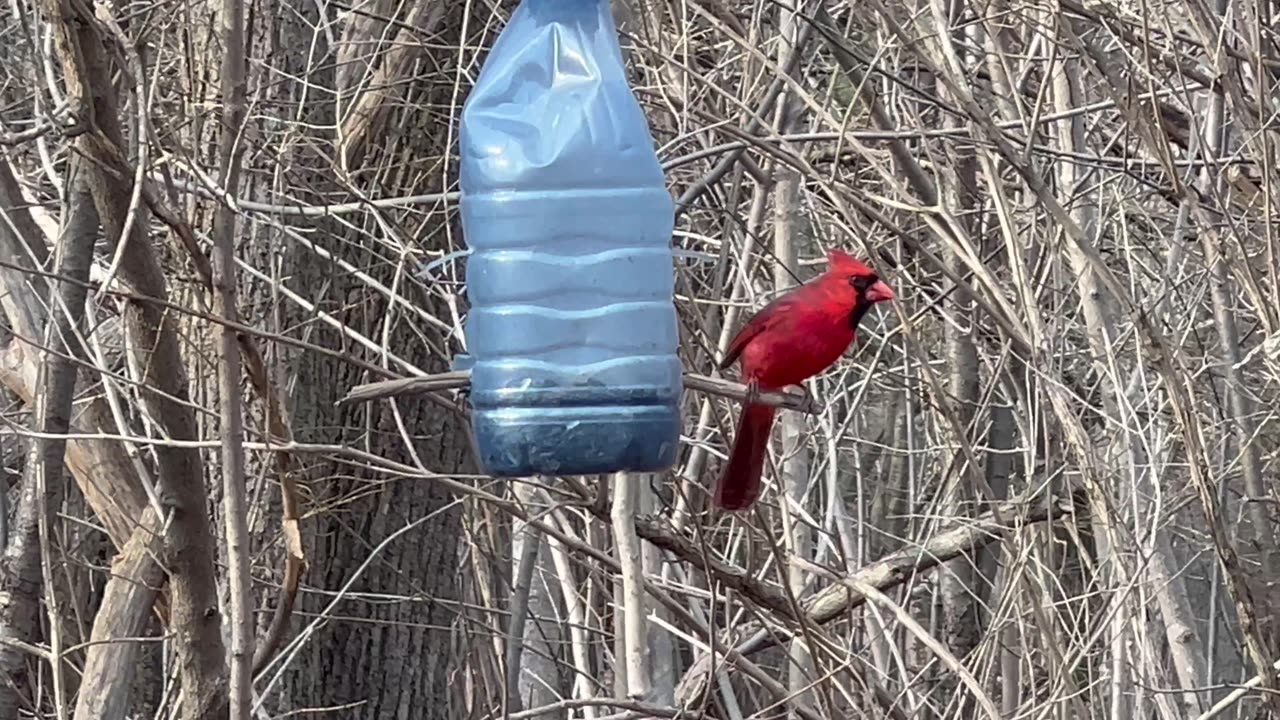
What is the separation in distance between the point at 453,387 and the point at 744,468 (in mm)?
1051

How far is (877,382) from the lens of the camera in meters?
7.30

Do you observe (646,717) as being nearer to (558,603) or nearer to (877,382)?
(877,382)

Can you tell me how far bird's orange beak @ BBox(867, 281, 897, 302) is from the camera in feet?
11.8

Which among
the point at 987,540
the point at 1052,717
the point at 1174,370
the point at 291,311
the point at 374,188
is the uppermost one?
the point at 374,188

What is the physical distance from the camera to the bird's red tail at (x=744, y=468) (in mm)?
3578

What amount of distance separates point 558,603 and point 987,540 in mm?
2851

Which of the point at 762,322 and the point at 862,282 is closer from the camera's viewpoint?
the point at 862,282

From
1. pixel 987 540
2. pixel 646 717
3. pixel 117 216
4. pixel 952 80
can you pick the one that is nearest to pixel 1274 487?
pixel 987 540

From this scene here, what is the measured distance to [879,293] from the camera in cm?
363

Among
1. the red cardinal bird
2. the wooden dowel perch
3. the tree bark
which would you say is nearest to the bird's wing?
the red cardinal bird

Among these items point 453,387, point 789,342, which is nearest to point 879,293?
point 789,342

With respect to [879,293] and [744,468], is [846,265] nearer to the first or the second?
[879,293]

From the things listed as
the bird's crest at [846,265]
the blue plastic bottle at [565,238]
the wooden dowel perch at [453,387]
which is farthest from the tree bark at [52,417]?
the bird's crest at [846,265]

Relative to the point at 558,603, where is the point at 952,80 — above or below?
above
